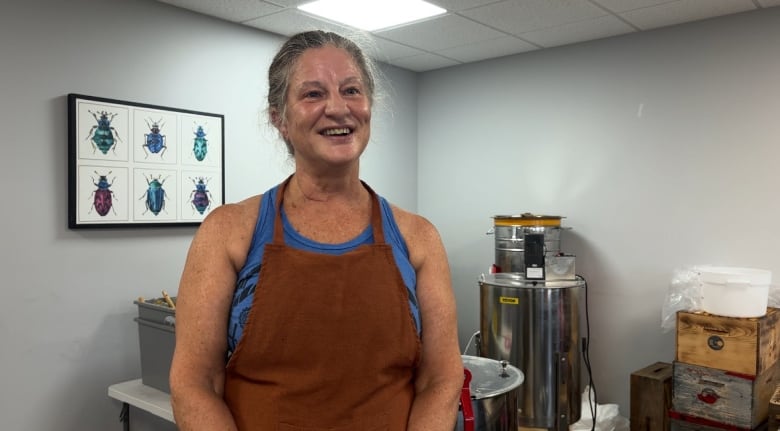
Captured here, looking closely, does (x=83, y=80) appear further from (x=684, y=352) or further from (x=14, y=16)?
(x=684, y=352)

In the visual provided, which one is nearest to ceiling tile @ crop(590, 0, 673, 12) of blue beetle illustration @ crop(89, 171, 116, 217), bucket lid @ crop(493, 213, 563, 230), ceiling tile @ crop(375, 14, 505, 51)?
ceiling tile @ crop(375, 14, 505, 51)

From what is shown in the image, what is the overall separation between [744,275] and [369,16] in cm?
232

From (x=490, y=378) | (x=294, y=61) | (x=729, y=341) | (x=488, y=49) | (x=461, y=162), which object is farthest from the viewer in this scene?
(x=461, y=162)

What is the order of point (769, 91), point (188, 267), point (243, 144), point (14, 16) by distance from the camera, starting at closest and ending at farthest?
1. point (188, 267)
2. point (14, 16)
3. point (769, 91)
4. point (243, 144)

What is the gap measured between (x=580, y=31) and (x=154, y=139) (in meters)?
2.51

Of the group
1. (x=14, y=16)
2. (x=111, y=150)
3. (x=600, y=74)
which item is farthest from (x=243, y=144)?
(x=600, y=74)

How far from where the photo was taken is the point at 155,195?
3.01 meters

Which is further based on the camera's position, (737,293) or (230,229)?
(737,293)

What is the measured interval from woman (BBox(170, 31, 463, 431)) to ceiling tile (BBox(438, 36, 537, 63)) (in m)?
2.76

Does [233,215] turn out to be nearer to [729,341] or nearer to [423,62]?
[729,341]

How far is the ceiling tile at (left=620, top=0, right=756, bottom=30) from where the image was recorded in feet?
10.0

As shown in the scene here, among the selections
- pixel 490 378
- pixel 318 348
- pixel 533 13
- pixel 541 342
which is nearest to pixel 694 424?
pixel 541 342

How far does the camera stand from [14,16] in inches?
100

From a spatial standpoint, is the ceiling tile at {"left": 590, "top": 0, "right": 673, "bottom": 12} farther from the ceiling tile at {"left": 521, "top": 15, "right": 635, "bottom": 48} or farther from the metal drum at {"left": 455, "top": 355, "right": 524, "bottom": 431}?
the metal drum at {"left": 455, "top": 355, "right": 524, "bottom": 431}
